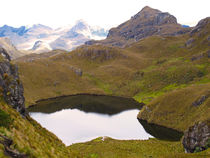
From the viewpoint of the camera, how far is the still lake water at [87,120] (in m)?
84.2

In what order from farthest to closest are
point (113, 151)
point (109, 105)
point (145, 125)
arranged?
1. point (109, 105)
2. point (145, 125)
3. point (113, 151)

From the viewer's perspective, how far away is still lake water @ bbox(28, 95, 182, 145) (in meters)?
84.2

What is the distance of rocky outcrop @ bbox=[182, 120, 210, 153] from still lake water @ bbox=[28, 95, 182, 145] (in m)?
35.5

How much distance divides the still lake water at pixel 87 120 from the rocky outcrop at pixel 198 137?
35.5 meters

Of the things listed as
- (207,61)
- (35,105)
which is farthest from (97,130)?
(207,61)

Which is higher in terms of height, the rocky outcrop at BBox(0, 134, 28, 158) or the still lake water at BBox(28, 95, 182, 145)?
the rocky outcrop at BBox(0, 134, 28, 158)

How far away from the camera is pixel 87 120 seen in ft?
350

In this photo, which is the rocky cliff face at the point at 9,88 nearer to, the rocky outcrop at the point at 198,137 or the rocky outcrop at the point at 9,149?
the rocky outcrop at the point at 9,149

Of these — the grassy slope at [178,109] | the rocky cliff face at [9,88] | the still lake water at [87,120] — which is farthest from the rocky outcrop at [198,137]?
the rocky cliff face at [9,88]

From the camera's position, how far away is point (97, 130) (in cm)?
9019

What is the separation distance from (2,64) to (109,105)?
115m

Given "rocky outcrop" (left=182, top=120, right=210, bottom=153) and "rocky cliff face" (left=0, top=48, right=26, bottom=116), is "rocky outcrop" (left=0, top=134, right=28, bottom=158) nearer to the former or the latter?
"rocky cliff face" (left=0, top=48, right=26, bottom=116)

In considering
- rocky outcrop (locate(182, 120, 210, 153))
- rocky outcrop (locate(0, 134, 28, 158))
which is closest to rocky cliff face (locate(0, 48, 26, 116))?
rocky outcrop (locate(0, 134, 28, 158))

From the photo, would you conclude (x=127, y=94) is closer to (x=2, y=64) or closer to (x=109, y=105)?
(x=109, y=105)
